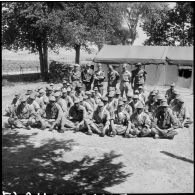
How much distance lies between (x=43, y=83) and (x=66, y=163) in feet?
59.5

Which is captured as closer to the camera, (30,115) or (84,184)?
(84,184)

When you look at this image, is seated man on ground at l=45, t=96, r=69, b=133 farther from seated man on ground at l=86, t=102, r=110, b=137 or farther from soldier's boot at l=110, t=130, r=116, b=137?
soldier's boot at l=110, t=130, r=116, b=137

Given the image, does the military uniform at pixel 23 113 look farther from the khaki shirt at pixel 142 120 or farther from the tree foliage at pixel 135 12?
the tree foliage at pixel 135 12

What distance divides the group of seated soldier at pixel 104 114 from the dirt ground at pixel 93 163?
363 mm

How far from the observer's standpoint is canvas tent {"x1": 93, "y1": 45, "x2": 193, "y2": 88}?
23.7 m

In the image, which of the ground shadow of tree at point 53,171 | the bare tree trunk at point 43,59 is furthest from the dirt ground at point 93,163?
the bare tree trunk at point 43,59

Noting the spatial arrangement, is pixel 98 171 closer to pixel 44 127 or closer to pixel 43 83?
pixel 44 127

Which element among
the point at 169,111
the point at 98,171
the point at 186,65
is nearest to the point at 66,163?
the point at 98,171

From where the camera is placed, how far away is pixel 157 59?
23.9m

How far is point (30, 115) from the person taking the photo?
508 inches

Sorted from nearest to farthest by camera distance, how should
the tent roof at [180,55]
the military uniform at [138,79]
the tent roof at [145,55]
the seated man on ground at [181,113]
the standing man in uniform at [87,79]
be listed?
the seated man on ground at [181,113] < the military uniform at [138,79] < the standing man in uniform at [87,79] < the tent roof at [180,55] < the tent roof at [145,55]

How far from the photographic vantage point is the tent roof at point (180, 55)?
23.3 meters

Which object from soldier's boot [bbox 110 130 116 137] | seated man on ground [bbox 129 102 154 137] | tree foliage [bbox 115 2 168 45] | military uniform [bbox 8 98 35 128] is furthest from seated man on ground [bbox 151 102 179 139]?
tree foliage [bbox 115 2 168 45]

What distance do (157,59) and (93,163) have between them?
1632cm
